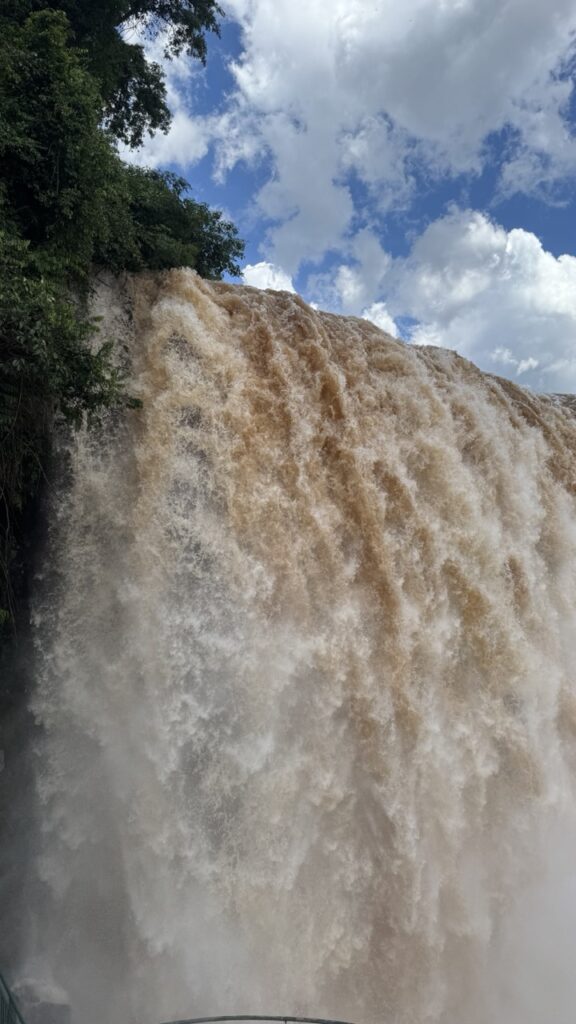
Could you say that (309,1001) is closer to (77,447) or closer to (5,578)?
(5,578)

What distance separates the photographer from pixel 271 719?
705 cm

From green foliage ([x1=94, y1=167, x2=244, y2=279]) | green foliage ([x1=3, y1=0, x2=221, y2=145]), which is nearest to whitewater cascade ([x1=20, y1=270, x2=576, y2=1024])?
green foliage ([x1=94, y1=167, x2=244, y2=279])

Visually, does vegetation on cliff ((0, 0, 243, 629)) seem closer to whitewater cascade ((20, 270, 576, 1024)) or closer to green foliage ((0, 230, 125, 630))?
green foliage ((0, 230, 125, 630))

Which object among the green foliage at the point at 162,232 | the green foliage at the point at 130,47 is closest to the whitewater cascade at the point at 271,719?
the green foliage at the point at 162,232

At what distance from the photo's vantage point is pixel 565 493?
1084cm

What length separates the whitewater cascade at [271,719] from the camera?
6.83 meters

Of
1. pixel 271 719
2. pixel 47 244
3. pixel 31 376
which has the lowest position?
pixel 271 719

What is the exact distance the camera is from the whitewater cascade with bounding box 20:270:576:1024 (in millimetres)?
6828

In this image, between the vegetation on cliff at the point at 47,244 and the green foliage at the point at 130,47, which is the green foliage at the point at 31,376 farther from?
the green foliage at the point at 130,47

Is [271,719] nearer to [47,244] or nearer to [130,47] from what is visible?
[47,244]

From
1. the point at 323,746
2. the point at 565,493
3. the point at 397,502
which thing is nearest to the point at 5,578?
the point at 323,746

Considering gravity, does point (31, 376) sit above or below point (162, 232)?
below

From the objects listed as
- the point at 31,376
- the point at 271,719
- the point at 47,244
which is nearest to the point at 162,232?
the point at 47,244

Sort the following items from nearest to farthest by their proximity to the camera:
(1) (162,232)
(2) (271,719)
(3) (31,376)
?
1. (3) (31,376)
2. (2) (271,719)
3. (1) (162,232)
